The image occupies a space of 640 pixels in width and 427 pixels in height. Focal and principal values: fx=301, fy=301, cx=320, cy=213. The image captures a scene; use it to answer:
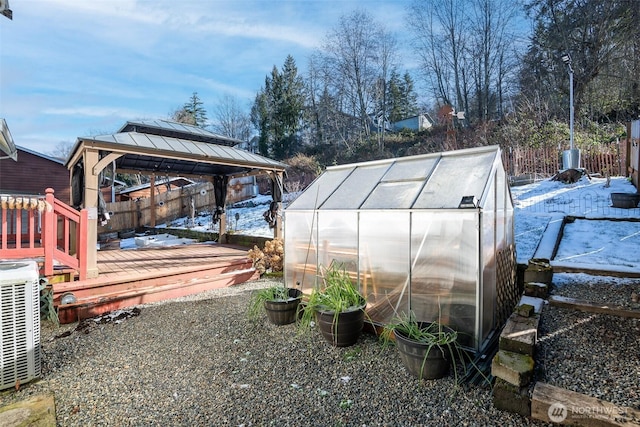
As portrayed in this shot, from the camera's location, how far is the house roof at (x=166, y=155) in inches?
214

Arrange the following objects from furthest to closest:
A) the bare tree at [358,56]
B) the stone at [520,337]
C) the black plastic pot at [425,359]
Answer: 1. the bare tree at [358,56]
2. the black plastic pot at [425,359]
3. the stone at [520,337]

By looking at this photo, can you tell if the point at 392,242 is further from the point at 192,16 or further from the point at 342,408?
the point at 192,16

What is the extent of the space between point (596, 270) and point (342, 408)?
3.82m

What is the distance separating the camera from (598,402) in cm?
188

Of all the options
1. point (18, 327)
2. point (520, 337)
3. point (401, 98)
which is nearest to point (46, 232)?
point (18, 327)

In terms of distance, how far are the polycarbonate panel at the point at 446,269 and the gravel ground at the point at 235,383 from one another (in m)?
0.58

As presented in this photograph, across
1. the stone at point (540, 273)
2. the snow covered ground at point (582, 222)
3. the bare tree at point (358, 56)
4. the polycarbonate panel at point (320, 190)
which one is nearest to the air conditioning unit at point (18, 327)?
the polycarbonate panel at point (320, 190)

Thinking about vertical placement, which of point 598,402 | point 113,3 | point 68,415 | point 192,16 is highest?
point 192,16

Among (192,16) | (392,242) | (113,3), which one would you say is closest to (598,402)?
(392,242)

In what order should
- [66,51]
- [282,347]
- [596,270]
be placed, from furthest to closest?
1. [66,51]
2. [596,270]
3. [282,347]

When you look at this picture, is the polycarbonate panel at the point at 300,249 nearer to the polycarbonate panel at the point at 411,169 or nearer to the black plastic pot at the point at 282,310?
the black plastic pot at the point at 282,310

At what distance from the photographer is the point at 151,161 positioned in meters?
8.08

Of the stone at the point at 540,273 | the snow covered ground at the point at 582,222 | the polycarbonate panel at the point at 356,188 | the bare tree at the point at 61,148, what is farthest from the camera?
the bare tree at the point at 61,148

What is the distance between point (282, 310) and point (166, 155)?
4280 millimetres
